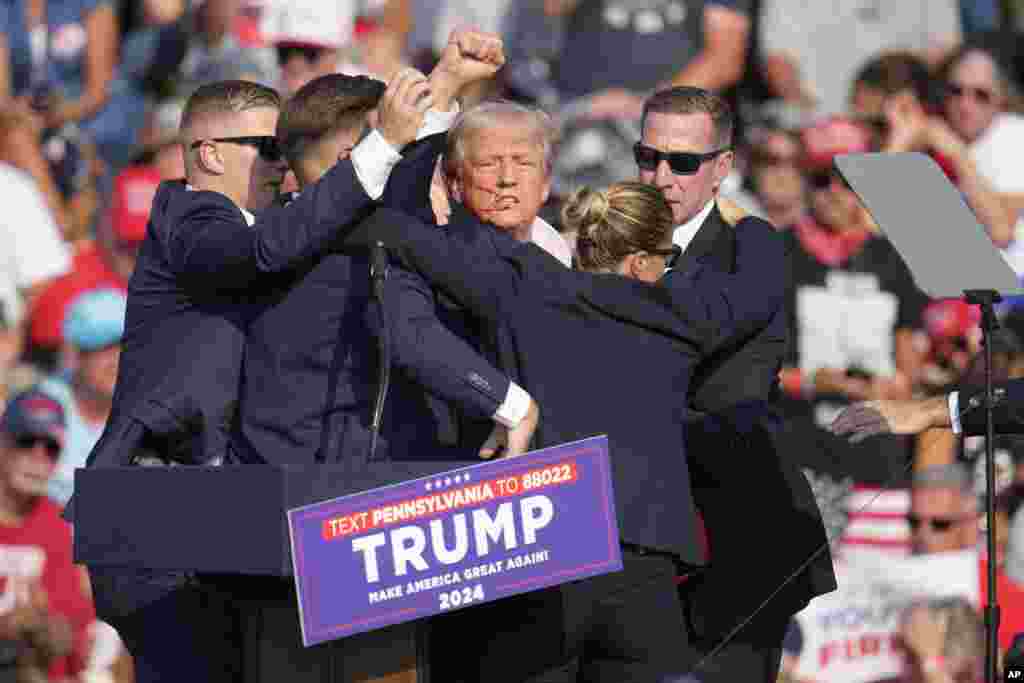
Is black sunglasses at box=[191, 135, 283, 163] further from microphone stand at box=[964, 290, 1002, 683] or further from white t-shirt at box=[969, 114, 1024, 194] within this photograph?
white t-shirt at box=[969, 114, 1024, 194]

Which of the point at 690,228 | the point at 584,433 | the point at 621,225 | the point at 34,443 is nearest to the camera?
the point at 584,433

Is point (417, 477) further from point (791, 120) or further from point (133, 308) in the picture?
point (791, 120)

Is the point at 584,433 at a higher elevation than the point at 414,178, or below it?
below

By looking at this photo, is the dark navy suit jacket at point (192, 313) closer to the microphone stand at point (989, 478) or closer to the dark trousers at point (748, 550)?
the dark trousers at point (748, 550)

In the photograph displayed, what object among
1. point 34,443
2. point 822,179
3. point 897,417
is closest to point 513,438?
point 897,417

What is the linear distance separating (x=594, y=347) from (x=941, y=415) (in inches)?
41.7

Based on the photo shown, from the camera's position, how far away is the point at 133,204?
976 centimetres

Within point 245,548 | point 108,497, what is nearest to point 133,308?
point 108,497

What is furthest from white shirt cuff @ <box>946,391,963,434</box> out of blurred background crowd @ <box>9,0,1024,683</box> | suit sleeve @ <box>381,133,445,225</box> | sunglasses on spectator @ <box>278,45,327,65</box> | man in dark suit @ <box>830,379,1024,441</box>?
sunglasses on spectator @ <box>278,45,327,65</box>

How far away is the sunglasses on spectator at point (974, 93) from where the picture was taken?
377 inches

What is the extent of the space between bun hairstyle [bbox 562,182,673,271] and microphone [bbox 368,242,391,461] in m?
0.70

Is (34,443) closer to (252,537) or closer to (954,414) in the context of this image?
(954,414)

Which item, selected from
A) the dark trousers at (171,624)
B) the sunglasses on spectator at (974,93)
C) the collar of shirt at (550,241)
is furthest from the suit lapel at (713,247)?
the sunglasses on spectator at (974,93)

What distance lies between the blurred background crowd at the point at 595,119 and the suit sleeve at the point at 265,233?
3.29 metres
